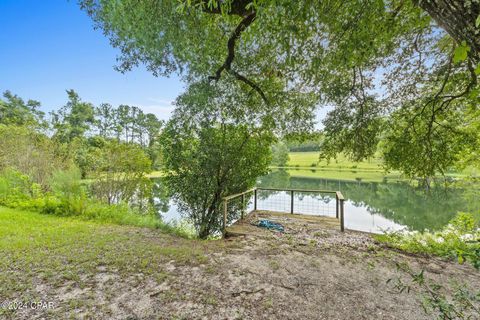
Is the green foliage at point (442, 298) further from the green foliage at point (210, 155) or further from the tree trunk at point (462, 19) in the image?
the green foliage at point (210, 155)

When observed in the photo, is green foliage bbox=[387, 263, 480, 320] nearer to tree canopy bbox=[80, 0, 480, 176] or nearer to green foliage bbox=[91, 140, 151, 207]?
tree canopy bbox=[80, 0, 480, 176]

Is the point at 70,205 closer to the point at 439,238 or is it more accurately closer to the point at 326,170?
the point at 439,238

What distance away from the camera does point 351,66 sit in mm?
2713

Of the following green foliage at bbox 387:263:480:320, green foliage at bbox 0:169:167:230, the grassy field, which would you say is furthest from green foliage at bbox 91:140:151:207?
the grassy field

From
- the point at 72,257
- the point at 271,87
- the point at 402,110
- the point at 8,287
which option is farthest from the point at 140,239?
→ the point at 402,110

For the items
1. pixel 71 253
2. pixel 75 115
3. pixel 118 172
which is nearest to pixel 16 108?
pixel 75 115

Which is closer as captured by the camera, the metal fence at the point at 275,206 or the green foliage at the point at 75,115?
the metal fence at the point at 275,206

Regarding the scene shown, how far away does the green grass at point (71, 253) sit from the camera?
2.47 meters

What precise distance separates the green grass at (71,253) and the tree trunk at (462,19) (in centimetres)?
360

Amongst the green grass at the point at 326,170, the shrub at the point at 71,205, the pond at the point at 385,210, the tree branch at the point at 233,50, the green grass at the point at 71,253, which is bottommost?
the pond at the point at 385,210

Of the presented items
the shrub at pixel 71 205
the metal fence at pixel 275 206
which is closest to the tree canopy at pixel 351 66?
the metal fence at pixel 275 206

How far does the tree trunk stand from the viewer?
1239 millimetres

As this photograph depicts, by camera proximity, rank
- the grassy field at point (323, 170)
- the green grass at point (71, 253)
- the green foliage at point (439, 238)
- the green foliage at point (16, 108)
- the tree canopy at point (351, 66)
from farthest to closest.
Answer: the grassy field at point (323, 170)
the green foliage at point (16, 108)
the green foliage at point (439, 238)
the tree canopy at point (351, 66)
the green grass at point (71, 253)

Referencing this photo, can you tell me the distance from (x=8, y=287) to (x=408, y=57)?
6.85 metres
